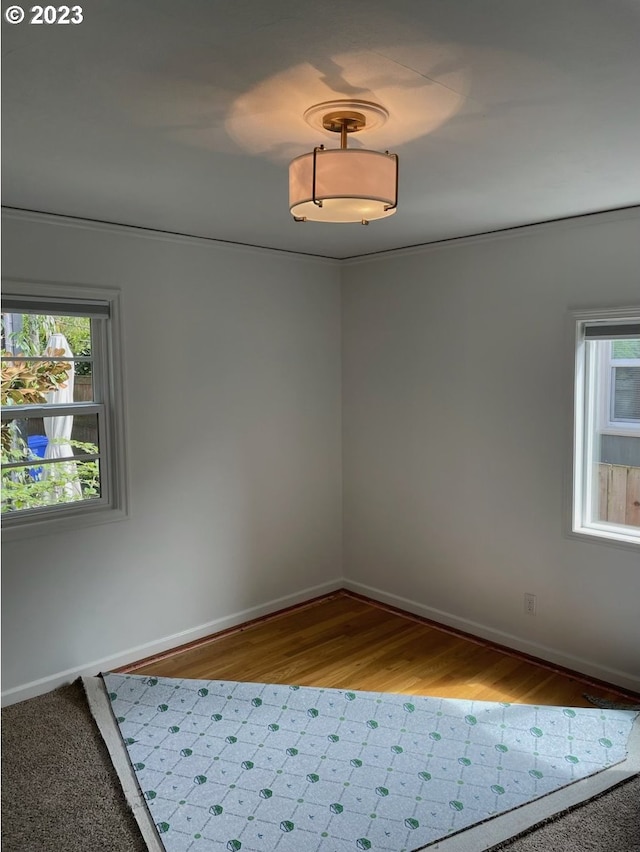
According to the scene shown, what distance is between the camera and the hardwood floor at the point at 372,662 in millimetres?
3447

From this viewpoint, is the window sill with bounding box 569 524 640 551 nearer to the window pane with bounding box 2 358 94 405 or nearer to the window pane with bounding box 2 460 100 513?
the window pane with bounding box 2 460 100 513

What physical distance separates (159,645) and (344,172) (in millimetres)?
2995

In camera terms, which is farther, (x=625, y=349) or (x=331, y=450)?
(x=331, y=450)

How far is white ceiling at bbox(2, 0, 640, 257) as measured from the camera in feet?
4.67

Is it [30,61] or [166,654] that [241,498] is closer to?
[166,654]

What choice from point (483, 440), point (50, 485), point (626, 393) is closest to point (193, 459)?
point (50, 485)

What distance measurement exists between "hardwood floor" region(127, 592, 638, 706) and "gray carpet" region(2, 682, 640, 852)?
0.74 meters

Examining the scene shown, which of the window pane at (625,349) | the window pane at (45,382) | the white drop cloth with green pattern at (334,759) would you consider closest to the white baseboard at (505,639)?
the white drop cloth with green pattern at (334,759)

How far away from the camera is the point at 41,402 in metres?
3.39

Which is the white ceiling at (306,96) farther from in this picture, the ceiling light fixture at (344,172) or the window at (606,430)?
the window at (606,430)

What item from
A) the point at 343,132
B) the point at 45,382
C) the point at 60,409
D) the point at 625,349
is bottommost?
the point at 60,409

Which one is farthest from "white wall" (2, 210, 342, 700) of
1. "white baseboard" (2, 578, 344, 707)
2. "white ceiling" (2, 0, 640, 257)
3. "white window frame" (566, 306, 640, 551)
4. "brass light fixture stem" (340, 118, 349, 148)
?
"brass light fixture stem" (340, 118, 349, 148)

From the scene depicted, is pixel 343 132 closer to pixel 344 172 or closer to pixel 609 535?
pixel 344 172

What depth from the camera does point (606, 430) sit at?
3518 mm
